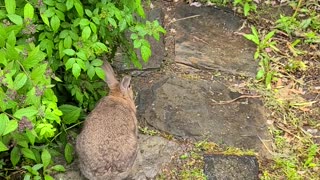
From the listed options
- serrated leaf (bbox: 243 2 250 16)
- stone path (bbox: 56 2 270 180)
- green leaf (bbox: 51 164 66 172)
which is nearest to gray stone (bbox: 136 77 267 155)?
stone path (bbox: 56 2 270 180)

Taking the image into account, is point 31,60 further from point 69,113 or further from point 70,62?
point 69,113

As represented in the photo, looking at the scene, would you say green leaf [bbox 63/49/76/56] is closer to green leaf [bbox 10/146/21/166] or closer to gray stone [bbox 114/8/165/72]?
green leaf [bbox 10/146/21/166]

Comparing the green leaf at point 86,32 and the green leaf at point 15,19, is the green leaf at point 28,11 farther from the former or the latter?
the green leaf at point 86,32

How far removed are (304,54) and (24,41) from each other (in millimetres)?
3222

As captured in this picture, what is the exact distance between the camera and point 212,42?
581 centimetres

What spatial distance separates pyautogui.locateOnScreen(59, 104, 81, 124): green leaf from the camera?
14.0ft

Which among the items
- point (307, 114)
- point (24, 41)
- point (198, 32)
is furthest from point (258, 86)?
point (24, 41)

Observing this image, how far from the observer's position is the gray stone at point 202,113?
15.6ft

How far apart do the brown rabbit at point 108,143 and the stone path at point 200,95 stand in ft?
1.00

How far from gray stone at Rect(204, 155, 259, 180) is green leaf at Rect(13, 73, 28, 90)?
1912 millimetres

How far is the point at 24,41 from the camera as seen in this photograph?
371cm

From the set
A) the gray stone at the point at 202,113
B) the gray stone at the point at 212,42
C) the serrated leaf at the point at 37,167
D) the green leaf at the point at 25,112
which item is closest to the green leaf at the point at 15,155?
the serrated leaf at the point at 37,167

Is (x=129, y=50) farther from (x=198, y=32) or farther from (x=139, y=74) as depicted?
(x=198, y=32)

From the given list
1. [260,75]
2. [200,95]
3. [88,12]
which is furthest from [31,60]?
[260,75]
